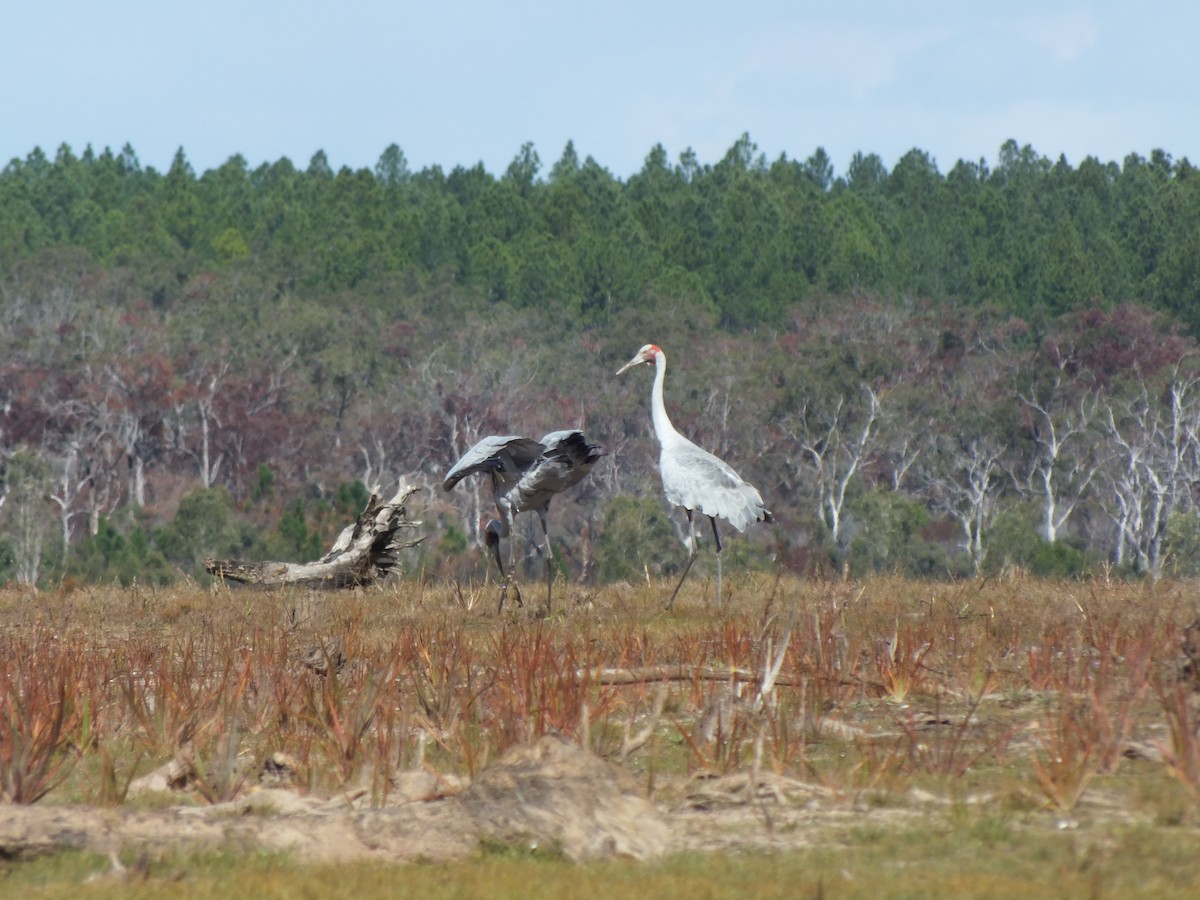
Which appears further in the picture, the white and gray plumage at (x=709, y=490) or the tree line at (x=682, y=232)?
the tree line at (x=682, y=232)

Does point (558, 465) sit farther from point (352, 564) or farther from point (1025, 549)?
point (1025, 549)

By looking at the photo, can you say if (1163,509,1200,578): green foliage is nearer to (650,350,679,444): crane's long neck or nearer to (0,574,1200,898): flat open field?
(650,350,679,444): crane's long neck

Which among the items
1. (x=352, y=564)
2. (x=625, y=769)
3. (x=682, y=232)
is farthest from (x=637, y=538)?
(x=682, y=232)

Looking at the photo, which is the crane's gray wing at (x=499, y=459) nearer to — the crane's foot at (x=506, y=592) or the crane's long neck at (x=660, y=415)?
the crane's foot at (x=506, y=592)

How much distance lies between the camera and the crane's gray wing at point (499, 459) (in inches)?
469

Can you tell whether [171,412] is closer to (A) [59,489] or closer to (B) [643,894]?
(A) [59,489]

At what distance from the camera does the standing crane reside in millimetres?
11867

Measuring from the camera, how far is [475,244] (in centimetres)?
7112

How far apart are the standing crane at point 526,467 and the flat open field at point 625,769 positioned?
7.18 feet

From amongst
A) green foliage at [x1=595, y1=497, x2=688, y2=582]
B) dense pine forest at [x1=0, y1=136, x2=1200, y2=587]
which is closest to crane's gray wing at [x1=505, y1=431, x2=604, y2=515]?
dense pine forest at [x1=0, y1=136, x2=1200, y2=587]

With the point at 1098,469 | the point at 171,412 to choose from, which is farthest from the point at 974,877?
the point at 171,412

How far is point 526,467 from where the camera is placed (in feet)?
41.0

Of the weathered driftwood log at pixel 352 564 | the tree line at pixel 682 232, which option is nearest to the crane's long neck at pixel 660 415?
the weathered driftwood log at pixel 352 564

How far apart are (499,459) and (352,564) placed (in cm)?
253
